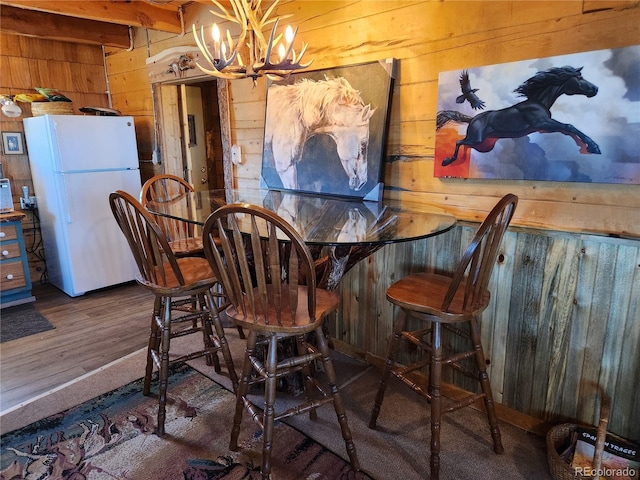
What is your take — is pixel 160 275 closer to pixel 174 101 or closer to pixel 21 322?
pixel 21 322

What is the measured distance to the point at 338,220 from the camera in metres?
1.87

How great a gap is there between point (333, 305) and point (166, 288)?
0.76 metres

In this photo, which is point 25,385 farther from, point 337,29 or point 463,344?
point 337,29

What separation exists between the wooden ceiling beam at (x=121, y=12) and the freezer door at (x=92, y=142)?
84cm

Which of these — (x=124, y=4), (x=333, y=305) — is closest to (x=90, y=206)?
(x=124, y=4)

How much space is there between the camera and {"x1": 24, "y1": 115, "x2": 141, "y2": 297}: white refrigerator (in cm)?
345

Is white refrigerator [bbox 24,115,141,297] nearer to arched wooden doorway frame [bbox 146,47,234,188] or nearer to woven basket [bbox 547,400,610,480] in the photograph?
arched wooden doorway frame [bbox 146,47,234,188]

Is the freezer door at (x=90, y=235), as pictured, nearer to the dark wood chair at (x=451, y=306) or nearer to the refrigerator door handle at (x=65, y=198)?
the refrigerator door handle at (x=65, y=198)

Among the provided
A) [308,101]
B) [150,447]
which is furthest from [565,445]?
[308,101]

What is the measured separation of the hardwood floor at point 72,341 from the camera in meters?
2.39

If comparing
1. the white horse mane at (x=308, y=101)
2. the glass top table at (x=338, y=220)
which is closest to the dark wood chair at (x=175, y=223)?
the glass top table at (x=338, y=220)

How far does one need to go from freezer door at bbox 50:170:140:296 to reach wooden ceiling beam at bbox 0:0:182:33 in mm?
1243

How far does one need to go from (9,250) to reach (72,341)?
3.74 feet

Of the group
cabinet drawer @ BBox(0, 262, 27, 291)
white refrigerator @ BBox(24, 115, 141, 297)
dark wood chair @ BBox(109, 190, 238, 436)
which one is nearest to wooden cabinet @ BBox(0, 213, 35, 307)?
cabinet drawer @ BBox(0, 262, 27, 291)
